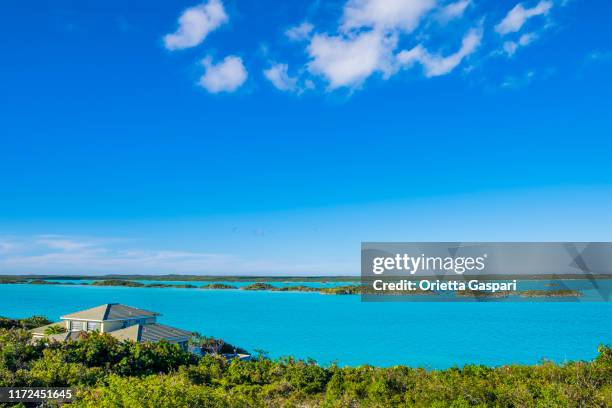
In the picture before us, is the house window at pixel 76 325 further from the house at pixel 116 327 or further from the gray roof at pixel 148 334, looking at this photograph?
the gray roof at pixel 148 334

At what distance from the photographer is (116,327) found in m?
22.4

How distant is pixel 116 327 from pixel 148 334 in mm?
3037

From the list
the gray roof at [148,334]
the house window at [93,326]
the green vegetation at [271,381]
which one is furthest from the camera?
the house window at [93,326]

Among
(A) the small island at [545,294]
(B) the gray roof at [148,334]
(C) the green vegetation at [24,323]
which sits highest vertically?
(A) the small island at [545,294]

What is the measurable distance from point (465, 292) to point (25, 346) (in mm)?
75540

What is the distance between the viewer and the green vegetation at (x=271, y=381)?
7.65 meters

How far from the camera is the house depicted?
20344 millimetres

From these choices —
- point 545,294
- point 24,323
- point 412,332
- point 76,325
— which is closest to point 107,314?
point 76,325

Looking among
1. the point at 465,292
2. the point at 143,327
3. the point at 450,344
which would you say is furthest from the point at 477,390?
the point at 465,292

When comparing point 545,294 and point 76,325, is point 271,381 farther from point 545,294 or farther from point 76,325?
point 545,294

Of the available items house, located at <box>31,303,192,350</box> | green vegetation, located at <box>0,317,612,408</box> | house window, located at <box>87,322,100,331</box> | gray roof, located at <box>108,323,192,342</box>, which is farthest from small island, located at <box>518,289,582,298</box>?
house window, located at <box>87,322,100,331</box>

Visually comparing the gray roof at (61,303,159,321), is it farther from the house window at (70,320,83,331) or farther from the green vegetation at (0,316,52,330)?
the green vegetation at (0,316,52,330)

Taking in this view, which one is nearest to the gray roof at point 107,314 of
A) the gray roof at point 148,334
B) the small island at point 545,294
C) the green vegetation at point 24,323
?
the gray roof at point 148,334

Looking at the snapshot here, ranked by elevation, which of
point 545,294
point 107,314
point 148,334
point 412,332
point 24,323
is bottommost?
point 412,332
